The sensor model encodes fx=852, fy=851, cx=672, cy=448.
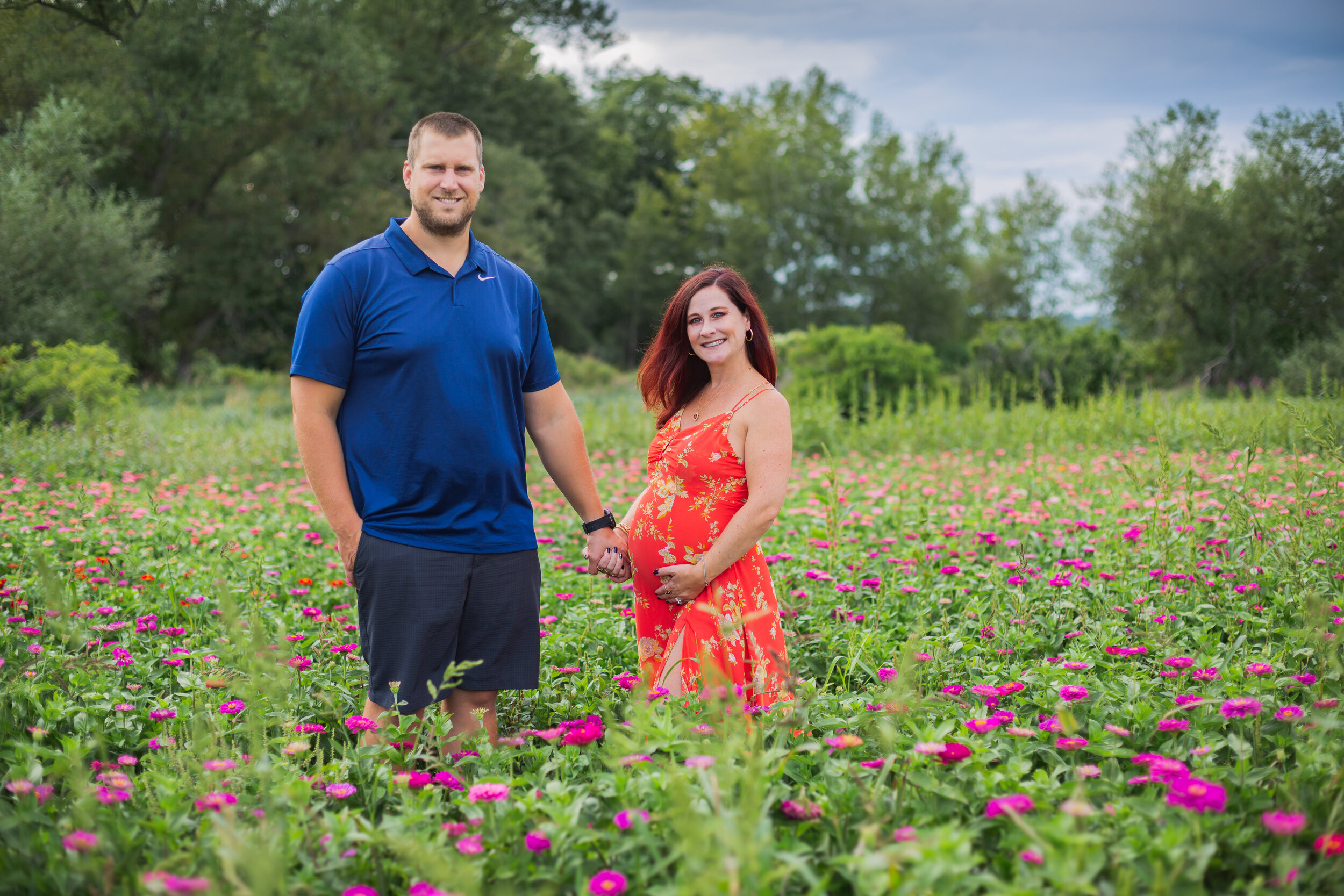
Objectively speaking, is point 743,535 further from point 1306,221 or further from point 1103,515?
point 1306,221

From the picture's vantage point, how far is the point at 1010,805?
57.8 inches

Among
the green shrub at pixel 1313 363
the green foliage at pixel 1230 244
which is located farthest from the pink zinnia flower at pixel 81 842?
the green foliage at pixel 1230 244

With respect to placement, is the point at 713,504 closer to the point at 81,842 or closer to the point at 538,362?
the point at 538,362

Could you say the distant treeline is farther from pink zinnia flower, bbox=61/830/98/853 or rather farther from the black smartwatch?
pink zinnia flower, bbox=61/830/98/853

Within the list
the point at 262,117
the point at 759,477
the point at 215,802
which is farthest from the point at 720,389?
the point at 262,117

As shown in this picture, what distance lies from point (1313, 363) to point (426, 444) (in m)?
18.2

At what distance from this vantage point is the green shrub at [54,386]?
915cm

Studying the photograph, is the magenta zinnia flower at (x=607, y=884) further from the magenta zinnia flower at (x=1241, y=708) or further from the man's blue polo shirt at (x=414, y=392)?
the magenta zinnia flower at (x=1241, y=708)

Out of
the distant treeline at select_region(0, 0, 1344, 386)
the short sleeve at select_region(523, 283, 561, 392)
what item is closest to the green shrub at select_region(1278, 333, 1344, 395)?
the distant treeline at select_region(0, 0, 1344, 386)

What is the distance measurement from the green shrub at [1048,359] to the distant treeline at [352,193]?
0.27 feet

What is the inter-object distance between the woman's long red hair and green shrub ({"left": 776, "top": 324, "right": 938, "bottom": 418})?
9.71 metres

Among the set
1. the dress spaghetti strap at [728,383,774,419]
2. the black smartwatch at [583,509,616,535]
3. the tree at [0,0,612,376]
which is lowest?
the black smartwatch at [583,509,616,535]

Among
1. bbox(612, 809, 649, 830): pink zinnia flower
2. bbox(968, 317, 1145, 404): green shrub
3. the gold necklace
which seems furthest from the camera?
bbox(968, 317, 1145, 404): green shrub

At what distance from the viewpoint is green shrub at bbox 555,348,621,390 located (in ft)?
79.6
